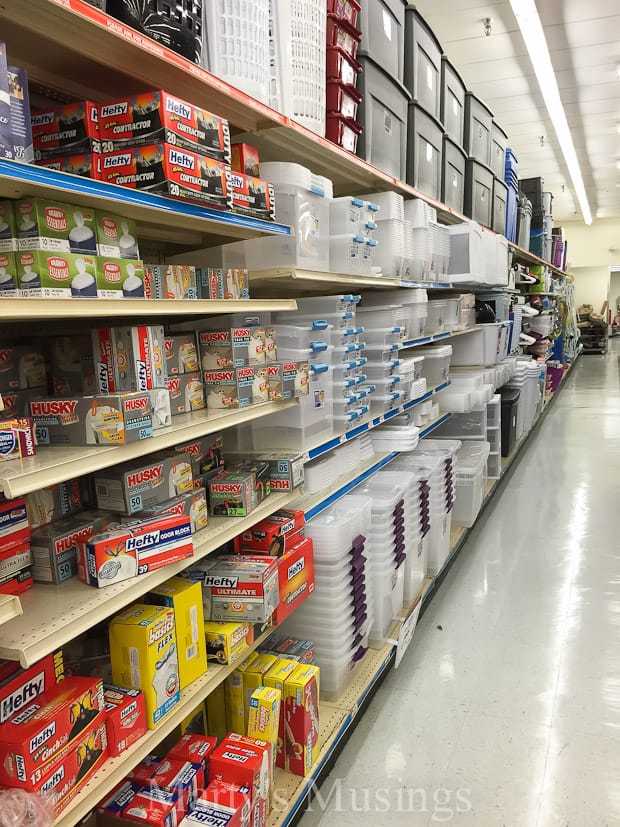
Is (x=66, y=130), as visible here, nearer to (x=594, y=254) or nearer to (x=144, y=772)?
(x=144, y=772)

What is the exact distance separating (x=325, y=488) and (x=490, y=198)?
12.3ft

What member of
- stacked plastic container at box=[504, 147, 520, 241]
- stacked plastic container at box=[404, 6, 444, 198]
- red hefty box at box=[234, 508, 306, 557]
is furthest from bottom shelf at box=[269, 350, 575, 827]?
stacked plastic container at box=[504, 147, 520, 241]

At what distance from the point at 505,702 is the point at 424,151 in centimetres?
283

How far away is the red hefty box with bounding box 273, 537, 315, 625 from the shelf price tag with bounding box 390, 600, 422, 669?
0.74 meters

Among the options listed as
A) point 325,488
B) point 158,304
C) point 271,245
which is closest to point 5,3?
point 158,304

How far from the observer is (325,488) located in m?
2.68

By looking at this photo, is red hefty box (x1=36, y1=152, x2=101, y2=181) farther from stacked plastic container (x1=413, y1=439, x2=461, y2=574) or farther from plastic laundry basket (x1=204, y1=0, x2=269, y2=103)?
stacked plastic container (x1=413, y1=439, x2=461, y2=574)

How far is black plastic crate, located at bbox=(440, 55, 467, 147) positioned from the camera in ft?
13.0

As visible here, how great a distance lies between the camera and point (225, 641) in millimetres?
1816

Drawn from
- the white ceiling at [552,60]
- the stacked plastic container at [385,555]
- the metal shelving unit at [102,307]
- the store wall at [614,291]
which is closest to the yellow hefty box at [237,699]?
the stacked plastic container at [385,555]

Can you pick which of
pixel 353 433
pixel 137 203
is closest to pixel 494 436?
pixel 353 433

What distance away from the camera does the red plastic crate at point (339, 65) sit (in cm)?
240

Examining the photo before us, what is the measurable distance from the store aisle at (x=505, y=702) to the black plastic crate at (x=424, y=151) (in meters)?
2.34

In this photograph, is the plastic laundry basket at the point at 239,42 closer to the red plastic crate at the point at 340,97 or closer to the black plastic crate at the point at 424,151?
the red plastic crate at the point at 340,97
